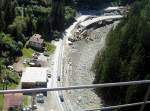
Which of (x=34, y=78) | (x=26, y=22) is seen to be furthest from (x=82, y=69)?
(x=26, y=22)

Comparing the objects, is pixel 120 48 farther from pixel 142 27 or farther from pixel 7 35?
pixel 7 35

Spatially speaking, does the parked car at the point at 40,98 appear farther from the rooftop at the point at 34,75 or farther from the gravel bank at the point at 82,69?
the gravel bank at the point at 82,69

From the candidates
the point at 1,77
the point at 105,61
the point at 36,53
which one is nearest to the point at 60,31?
the point at 36,53

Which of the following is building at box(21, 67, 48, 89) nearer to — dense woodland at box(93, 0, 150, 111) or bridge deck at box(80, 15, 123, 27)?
dense woodland at box(93, 0, 150, 111)

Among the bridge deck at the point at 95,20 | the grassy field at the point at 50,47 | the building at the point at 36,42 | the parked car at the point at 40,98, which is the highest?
the bridge deck at the point at 95,20

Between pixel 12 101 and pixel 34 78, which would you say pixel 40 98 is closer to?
pixel 34 78

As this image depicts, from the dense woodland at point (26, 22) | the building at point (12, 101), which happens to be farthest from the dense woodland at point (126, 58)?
the building at point (12, 101)
